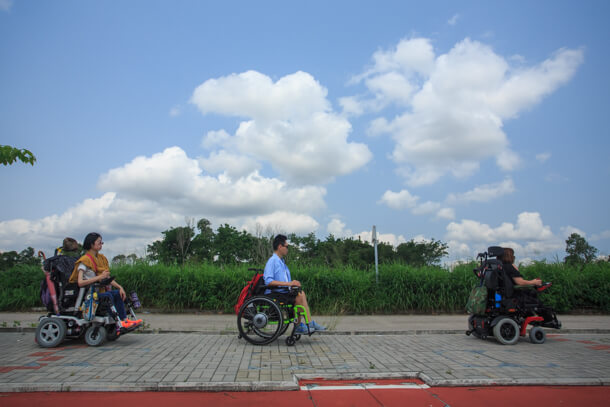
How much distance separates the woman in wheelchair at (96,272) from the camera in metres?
6.44

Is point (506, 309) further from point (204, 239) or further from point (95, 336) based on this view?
point (204, 239)

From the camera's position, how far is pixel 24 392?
4133mm

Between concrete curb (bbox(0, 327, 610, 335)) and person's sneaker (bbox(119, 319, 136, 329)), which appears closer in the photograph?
person's sneaker (bbox(119, 319, 136, 329))

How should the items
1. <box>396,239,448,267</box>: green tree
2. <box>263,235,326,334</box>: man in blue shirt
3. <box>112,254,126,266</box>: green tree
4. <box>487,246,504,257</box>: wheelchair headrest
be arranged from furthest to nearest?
<box>396,239,448,267</box>: green tree
<box>112,254,126,266</box>: green tree
<box>487,246,504,257</box>: wheelchair headrest
<box>263,235,326,334</box>: man in blue shirt

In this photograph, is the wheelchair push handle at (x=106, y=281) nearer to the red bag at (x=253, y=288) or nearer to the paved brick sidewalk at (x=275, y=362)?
the paved brick sidewalk at (x=275, y=362)

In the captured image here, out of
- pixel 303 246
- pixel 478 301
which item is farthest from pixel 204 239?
pixel 478 301

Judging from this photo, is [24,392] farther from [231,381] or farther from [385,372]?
[385,372]

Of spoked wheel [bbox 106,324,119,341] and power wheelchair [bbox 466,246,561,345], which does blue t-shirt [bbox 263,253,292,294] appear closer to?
spoked wheel [bbox 106,324,119,341]

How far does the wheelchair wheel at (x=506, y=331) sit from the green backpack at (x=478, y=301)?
35 cm

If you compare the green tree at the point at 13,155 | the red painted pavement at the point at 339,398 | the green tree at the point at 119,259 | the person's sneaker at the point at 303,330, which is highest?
the green tree at the point at 13,155

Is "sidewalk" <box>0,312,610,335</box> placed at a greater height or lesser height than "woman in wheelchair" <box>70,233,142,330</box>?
lesser

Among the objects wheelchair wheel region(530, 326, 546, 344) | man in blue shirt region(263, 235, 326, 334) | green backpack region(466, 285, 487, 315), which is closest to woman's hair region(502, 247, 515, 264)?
green backpack region(466, 285, 487, 315)

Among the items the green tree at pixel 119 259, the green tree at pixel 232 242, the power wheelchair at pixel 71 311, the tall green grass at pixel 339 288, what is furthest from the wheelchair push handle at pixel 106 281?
the green tree at pixel 232 242

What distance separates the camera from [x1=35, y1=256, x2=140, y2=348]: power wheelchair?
6.33m
